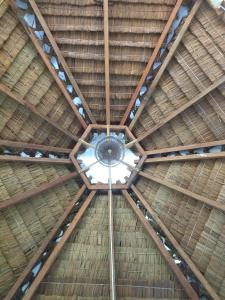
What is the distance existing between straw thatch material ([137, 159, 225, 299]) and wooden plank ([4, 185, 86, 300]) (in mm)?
1895

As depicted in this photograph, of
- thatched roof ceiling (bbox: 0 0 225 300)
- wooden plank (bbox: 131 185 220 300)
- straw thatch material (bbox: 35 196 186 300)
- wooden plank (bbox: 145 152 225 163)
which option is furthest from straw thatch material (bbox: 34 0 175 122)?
straw thatch material (bbox: 35 196 186 300)

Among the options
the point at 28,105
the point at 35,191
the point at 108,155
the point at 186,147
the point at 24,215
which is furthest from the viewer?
the point at 108,155

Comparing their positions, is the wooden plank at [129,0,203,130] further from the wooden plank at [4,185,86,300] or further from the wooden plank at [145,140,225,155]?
the wooden plank at [4,185,86,300]

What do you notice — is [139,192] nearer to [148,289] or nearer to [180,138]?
[180,138]

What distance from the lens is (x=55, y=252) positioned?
29.3 feet

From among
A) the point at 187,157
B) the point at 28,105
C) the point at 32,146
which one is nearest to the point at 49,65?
the point at 28,105

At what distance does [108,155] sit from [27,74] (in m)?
3.18

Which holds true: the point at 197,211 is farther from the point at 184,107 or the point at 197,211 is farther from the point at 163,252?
the point at 184,107

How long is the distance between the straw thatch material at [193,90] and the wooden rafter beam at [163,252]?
5.95ft

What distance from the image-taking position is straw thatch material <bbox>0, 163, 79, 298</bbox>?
28.8 ft

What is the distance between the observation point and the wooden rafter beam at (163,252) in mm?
8625

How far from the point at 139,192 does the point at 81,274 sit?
2.57 meters

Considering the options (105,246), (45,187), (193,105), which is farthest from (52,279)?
(193,105)

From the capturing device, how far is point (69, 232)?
9.16m
